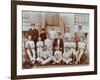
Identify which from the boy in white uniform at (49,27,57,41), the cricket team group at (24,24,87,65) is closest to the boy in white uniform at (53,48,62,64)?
the cricket team group at (24,24,87,65)

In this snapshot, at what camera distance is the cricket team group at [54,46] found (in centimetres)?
178

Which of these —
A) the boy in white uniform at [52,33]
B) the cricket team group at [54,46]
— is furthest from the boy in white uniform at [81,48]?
the boy in white uniform at [52,33]

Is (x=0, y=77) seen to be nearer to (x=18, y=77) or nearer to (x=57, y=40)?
(x=18, y=77)

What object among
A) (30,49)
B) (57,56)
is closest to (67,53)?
(57,56)

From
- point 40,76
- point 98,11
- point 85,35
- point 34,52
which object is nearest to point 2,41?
point 34,52

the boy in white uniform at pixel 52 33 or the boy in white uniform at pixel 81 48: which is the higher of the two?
the boy in white uniform at pixel 52 33

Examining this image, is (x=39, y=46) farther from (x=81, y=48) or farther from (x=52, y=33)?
(x=81, y=48)

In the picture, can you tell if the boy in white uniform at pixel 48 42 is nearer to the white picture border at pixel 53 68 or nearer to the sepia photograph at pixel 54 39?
the sepia photograph at pixel 54 39

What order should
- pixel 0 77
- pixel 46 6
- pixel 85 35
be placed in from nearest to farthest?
pixel 0 77 → pixel 46 6 → pixel 85 35

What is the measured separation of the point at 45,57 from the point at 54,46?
0.13 m

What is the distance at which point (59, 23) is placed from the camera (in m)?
1.85

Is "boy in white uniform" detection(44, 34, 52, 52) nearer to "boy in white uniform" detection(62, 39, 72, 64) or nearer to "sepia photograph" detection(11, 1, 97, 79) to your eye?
"sepia photograph" detection(11, 1, 97, 79)

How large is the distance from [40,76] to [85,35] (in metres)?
0.58

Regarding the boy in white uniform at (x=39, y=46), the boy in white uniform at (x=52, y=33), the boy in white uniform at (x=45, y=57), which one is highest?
the boy in white uniform at (x=52, y=33)
